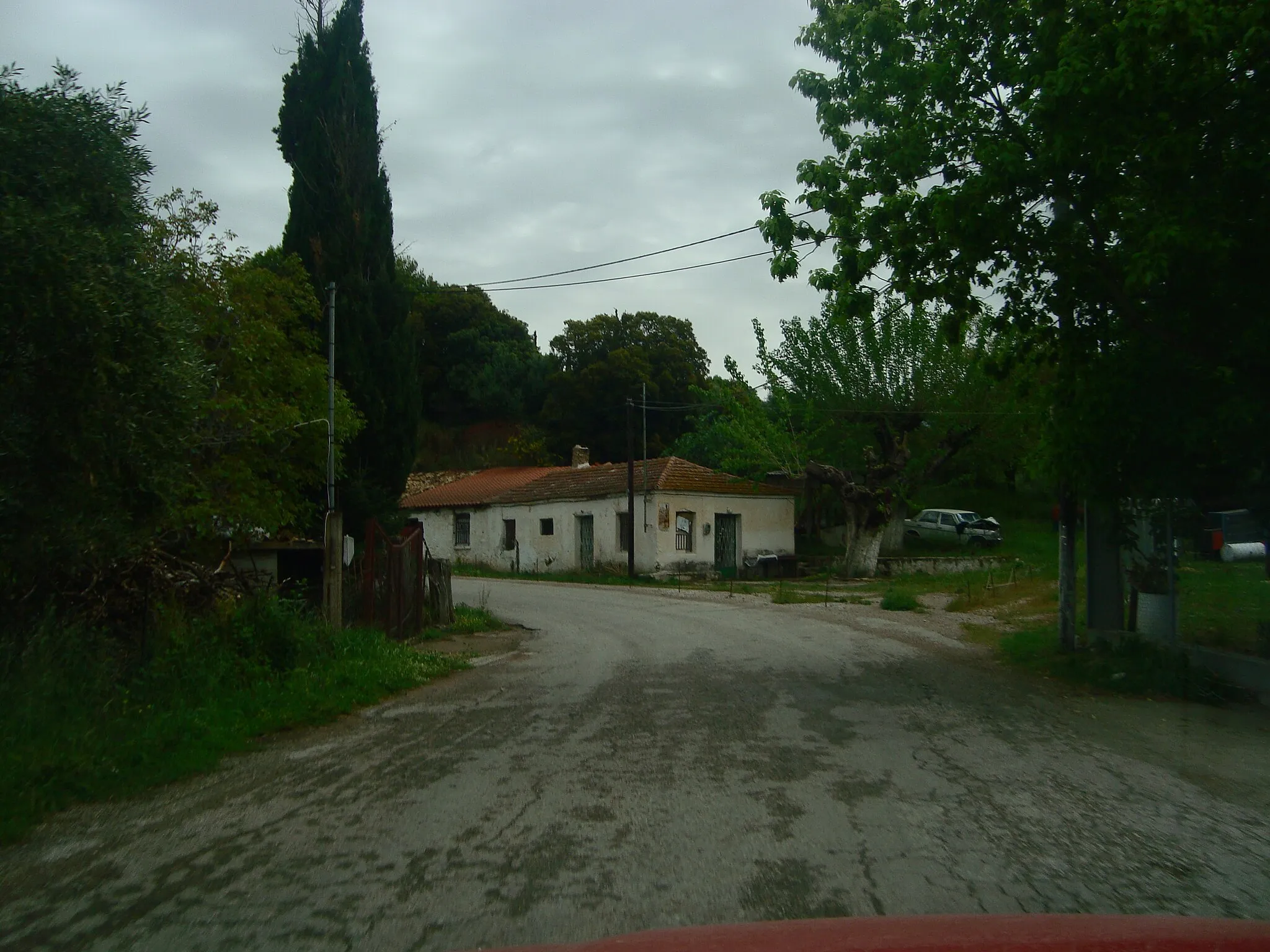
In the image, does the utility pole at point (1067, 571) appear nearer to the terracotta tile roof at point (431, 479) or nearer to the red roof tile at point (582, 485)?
the red roof tile at point (582, 485)

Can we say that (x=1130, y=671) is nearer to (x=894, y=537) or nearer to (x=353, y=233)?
(x=353, y=233)

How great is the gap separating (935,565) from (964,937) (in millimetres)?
33683

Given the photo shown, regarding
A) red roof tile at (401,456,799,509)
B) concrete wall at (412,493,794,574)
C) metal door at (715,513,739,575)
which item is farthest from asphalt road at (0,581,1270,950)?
metal door at (715,513,739,575)

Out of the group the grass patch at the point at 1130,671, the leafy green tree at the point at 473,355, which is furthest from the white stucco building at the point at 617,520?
the grass patch at the point at 1130,671

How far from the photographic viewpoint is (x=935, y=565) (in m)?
35.8

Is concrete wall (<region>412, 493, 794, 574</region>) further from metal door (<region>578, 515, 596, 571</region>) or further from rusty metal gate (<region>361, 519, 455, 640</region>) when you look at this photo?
rusty metal gate (<region>361, 519, 455, 640</region>)

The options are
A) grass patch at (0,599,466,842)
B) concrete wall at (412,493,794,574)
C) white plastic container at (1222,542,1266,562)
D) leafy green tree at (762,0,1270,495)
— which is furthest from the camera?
concrete wall at (412,493,794,574)

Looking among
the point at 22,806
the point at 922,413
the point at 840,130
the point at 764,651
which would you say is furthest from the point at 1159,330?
the point at 922,413

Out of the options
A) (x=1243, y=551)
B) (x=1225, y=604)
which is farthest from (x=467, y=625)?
(x=1243, y=551)

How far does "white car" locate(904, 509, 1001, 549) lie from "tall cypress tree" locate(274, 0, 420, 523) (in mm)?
30073

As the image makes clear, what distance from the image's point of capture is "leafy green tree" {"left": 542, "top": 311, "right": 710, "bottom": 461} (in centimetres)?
5256

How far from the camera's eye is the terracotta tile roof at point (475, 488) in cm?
4344

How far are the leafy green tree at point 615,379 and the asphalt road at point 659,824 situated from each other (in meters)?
41.7

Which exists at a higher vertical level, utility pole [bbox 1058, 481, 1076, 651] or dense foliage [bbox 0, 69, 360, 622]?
dense foliage [bbox 0, 69, 360, 622]
